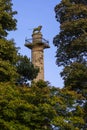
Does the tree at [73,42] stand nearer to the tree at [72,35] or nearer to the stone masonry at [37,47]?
the tree at [72,35]

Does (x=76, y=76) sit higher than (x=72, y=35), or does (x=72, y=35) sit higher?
(x=72, y=35)

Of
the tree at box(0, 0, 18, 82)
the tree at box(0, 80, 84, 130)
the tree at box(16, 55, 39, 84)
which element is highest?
the tree at box(16, 55, 39, 84)

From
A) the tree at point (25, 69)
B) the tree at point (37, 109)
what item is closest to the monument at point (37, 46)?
the tree at point (25, 69)

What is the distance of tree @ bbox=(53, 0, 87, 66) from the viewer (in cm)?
3086

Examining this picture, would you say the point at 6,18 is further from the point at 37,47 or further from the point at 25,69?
the point at 37,47

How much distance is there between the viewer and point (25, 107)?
846 inches

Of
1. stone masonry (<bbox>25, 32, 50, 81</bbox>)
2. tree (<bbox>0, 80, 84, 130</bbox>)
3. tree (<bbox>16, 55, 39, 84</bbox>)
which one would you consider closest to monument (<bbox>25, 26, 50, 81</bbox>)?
stone masonry (<bbox>25, 32, 50, 81</bbox>)

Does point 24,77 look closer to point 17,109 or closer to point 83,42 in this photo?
point 83,42

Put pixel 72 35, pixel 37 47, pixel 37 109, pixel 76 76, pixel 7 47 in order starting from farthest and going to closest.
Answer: pixel 37 47
pixel 72 35
pixel 76 76
pixel 7 47
pixel 37 109

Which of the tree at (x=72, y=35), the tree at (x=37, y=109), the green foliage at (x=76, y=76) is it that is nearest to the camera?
the tree at (x=37, y=109)

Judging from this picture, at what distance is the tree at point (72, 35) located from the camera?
30.9 m

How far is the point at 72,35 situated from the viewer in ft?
104

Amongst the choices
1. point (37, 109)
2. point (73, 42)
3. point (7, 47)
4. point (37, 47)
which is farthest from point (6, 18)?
point (37, 47)

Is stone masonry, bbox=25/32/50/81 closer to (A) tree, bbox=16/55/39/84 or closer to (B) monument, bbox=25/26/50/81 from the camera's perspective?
(B) monument, bbox=25/26/50/81
